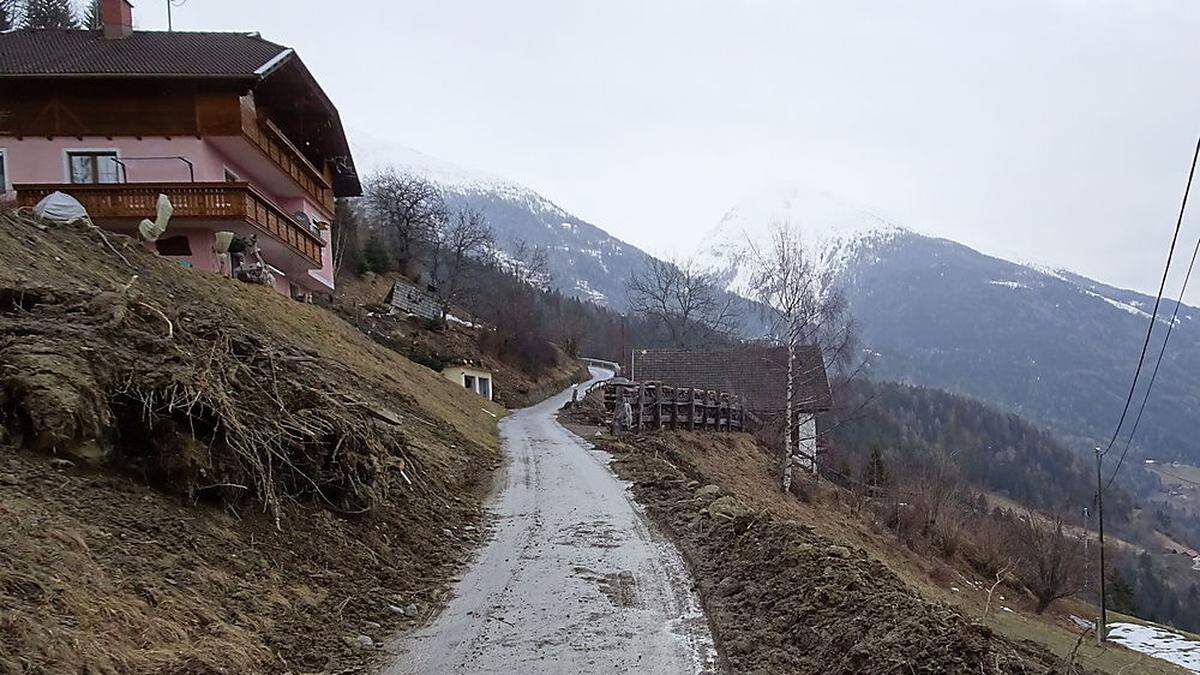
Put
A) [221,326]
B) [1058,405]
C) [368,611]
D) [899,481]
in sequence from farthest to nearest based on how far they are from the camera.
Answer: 1. [1058,405]
2. [899,481]
3. [221,326]
4. [368,611]

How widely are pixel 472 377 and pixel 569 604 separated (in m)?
32.4

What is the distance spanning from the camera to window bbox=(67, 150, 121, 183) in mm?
19812

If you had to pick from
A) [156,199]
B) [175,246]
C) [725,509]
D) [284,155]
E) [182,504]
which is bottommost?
[725,509]

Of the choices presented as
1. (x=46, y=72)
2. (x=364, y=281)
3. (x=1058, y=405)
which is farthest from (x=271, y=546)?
(x=1058, y=405)

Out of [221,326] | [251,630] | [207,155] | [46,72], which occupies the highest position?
[46,72]

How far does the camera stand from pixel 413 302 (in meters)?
47.6

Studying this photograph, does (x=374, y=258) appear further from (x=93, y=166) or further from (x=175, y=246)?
(x=175, y=246)

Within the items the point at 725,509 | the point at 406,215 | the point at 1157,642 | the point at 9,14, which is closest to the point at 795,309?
the point at 725,509

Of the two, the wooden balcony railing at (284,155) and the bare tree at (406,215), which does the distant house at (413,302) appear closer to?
the bare tree at (406,215)

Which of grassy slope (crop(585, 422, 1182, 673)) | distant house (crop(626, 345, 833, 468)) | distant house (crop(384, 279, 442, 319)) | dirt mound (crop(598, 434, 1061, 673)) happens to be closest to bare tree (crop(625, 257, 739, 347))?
distant house (crop(626, 345, 833, 468))

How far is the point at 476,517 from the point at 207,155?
50.6 feet

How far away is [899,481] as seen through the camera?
1555 inches

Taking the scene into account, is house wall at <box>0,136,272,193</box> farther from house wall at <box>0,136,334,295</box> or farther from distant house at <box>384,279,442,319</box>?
distant house at <box>384,279,442,319</box>

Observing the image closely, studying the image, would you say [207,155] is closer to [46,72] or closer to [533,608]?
[46,72]
